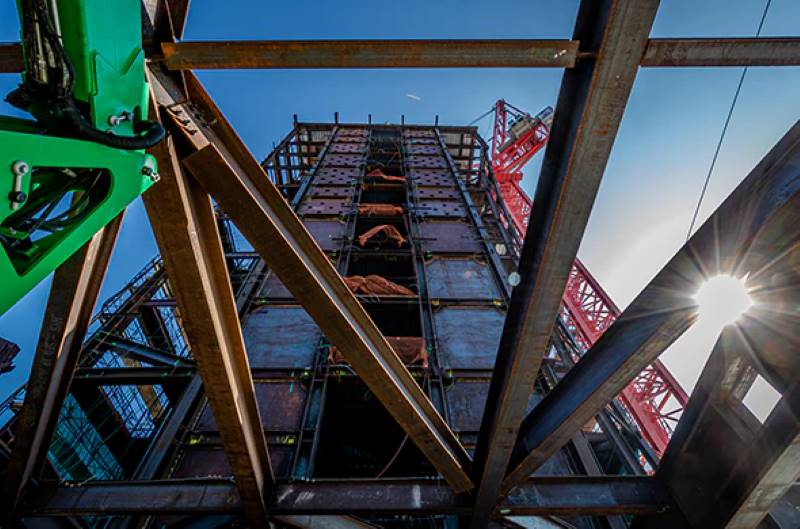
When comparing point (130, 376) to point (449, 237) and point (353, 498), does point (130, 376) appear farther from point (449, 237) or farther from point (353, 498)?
point (449, 237)

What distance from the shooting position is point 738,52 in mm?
1632

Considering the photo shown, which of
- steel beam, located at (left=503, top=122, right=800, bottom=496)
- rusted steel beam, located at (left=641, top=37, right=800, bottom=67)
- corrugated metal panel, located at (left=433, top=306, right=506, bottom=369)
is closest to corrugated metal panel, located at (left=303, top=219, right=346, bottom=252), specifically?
corrugated metal panel, located at (left=433, top=306, right=506, bottom=369)

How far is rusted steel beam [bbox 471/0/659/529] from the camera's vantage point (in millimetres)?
1424

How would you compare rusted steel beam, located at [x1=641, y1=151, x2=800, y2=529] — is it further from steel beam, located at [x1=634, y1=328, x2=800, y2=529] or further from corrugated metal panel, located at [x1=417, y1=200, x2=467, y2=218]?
corrugated metal panel, located at [x1=417, y1=200, x2=467, y2=218]

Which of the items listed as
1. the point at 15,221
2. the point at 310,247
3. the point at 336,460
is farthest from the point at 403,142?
the point at 15,221

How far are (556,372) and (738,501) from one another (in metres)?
3.70

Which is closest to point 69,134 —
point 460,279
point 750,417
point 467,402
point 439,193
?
point 750,417

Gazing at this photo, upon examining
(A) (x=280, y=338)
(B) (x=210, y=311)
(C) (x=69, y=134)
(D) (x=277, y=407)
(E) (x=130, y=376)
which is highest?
(A) (x=280, y=338)

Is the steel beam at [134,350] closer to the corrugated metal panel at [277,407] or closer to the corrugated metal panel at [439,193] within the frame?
the corrugated metal panel at [277,407]

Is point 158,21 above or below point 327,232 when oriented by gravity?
below

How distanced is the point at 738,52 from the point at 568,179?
0.91 m

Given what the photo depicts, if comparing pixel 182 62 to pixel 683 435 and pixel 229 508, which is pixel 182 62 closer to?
pixel 229 508

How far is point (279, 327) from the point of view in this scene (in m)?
6.43

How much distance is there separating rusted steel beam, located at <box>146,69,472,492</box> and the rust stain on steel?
217mm
